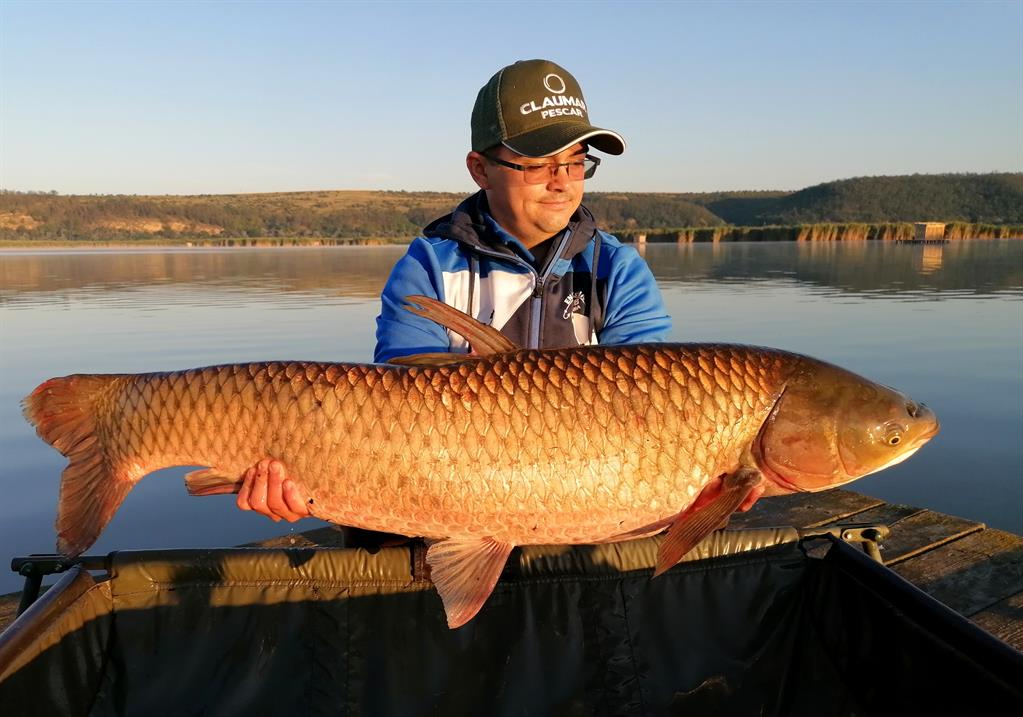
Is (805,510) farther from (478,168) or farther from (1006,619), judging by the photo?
(478,168)

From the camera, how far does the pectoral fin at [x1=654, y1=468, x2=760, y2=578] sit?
1.47 meters

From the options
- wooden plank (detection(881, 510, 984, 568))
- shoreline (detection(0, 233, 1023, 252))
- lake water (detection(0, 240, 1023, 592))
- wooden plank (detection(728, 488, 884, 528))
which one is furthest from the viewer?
shoreline (detection(0, 233, 1023, 252))

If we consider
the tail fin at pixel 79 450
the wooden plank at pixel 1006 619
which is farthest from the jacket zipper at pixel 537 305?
the wooden plank at pixel 1006 619

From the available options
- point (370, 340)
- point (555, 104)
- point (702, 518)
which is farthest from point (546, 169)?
point (370, 340)

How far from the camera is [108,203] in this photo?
2655 inches

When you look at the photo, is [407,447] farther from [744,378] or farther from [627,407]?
[744,378]

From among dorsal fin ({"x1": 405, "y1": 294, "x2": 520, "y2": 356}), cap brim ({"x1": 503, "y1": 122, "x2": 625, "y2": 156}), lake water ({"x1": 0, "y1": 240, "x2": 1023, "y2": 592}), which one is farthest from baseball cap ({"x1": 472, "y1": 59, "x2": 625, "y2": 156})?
lake water ({"x1": 0, "y1": 240, "x2": 1023, "y2": 592})

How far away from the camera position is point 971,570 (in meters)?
2.31

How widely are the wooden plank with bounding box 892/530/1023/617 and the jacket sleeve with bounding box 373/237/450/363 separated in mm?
1629

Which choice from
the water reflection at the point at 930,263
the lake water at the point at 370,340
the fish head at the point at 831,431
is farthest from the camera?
the water reflection at the point at 930,263

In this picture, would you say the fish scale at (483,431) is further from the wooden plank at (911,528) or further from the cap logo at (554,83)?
the wooden plank at (911,528)

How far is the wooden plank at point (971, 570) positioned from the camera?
2.16 metres

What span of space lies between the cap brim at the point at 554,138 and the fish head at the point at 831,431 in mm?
939

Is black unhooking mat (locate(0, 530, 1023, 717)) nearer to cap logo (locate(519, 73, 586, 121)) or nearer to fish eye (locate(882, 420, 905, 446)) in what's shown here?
fish eye (locate(882, 420, 905, 446))
